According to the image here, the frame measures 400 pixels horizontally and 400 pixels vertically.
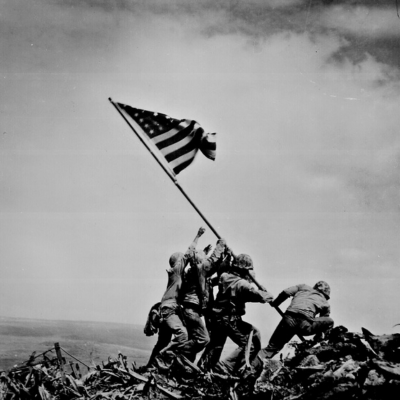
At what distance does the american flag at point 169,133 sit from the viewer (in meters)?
10.3

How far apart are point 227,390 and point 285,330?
7.96 ft

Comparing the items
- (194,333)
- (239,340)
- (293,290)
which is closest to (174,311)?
(194,333)

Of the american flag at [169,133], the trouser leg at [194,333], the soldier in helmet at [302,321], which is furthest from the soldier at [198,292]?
the american flag at [169,133]

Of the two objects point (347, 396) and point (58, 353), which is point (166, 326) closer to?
point (58, 353)

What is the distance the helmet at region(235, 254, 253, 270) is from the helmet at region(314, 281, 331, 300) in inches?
51.6

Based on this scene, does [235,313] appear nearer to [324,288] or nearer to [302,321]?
[302,321]

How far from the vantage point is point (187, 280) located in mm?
9875

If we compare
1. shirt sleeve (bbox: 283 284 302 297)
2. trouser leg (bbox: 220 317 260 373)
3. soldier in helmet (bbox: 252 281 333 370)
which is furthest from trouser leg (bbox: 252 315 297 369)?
shirt sleeve (bbox: 283 284 302 297)

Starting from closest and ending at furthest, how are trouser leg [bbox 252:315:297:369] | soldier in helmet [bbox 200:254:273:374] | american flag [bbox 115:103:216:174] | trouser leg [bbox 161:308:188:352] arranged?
soldier in helmet [bbox 200:254:273:374], trouser leg [bbox 161:308:188:352], trouser leg [bbox 252:315:297:369], american flag [bbox 115:103:216:174]

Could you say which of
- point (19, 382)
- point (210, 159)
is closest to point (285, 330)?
point (210, 159)

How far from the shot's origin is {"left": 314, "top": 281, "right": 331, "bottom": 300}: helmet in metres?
9.76

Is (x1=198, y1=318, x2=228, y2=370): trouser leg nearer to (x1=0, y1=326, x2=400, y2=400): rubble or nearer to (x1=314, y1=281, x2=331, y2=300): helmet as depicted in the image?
(x1=0, y1=326, x2=400, y2=400): rubble

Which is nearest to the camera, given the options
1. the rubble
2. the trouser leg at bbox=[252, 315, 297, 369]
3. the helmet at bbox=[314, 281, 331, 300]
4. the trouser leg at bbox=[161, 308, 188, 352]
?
the rubble

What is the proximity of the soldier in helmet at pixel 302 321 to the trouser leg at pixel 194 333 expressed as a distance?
99 centimetres
